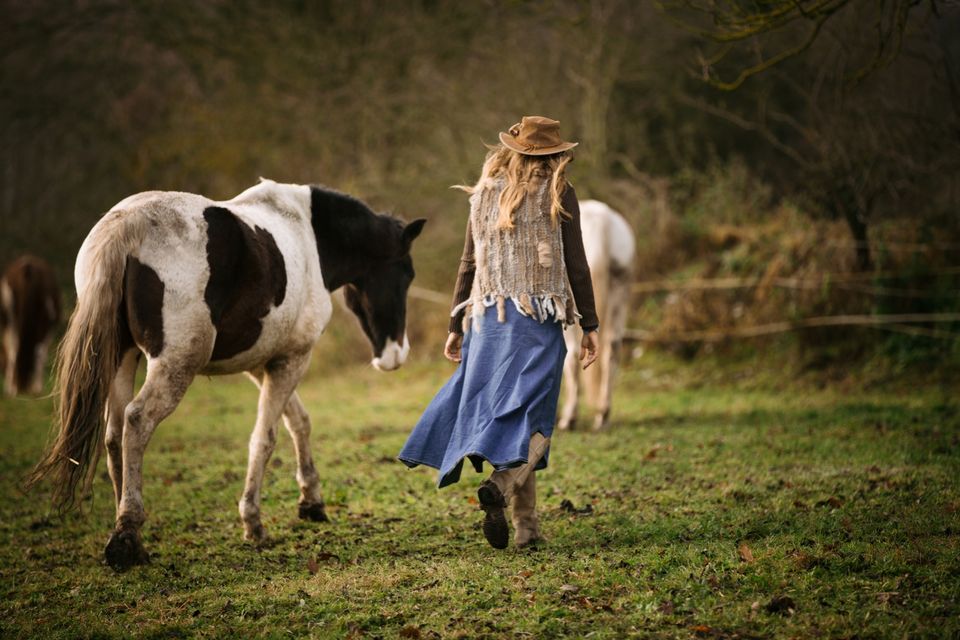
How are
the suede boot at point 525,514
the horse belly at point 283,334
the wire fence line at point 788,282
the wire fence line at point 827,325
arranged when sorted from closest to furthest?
the suede boot at point 525,514
the horse belly at point 283,334
the wire fence line at point 827,325
the wire fence line at point 788,282

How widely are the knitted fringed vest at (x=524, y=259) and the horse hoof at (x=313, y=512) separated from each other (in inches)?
71.2

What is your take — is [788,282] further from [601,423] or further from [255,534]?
[255,534]

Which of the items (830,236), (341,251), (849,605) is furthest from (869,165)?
(849,605)

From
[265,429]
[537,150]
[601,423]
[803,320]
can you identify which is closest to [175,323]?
[265,429]

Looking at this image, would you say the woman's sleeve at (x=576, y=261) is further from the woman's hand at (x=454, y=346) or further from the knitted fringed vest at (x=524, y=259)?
the woman's hand at (x=454, y=346)

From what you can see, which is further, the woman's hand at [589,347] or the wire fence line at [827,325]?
the wire fence line at [827,325]

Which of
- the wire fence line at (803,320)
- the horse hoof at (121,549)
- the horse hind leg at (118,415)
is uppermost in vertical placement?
the wire fence line at (803,320)

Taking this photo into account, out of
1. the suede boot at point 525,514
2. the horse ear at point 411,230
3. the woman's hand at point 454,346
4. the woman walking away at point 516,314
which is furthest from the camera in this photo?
the horse ear at point 411,230

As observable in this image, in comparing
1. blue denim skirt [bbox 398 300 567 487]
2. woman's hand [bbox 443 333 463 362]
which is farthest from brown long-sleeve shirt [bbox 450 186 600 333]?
woman's hand [bbox 443 333 463 362]

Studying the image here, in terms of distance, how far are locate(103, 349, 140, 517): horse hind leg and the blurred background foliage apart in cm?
394

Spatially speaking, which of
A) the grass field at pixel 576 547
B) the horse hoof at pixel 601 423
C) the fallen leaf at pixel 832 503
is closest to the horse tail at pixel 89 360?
the grass field at pixel 576 547

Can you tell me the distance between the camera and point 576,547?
4.42 m

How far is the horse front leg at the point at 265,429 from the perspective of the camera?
4984 mm

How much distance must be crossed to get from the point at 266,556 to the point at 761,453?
3715 mm
